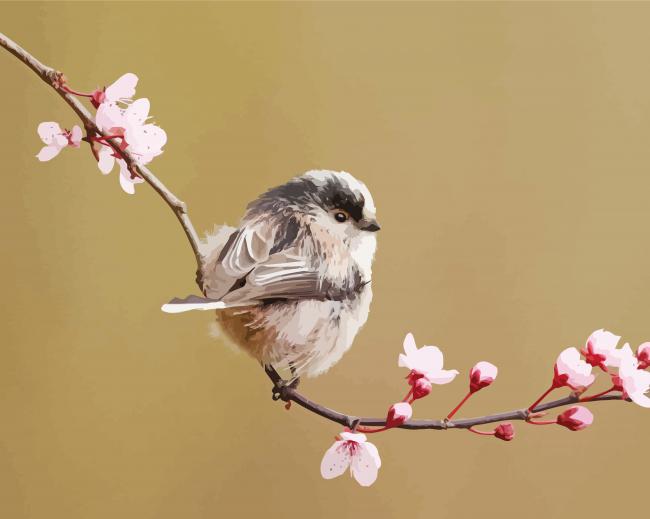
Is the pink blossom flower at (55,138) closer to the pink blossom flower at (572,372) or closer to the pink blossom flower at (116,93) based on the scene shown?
the pink blossom flower at (116,93)

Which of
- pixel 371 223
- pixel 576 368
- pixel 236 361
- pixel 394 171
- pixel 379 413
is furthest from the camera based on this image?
pixel 394 171

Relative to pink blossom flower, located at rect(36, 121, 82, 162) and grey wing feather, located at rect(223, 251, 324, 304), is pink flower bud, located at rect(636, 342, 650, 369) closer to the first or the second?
grey wing feather, located at rect(223, 251, 324, 304)

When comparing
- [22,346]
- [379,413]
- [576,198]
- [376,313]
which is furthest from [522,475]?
[22,346]

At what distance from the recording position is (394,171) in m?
1.39

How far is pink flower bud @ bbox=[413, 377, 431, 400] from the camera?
692mm

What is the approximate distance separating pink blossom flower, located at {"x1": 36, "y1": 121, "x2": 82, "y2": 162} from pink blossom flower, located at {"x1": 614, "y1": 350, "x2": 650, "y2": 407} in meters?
A: 0.62

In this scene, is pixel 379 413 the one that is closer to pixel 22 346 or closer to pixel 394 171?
pixel 394 171

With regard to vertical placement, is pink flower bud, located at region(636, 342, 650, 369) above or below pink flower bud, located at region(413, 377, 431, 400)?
above

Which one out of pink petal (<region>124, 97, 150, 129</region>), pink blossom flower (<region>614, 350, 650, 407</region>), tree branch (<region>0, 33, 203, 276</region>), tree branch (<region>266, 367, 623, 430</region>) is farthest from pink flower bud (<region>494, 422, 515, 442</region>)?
pink petal (<region>124, 97, 150, 129</region>)

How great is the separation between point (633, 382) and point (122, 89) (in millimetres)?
586

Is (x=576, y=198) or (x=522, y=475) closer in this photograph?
(x=522, y=475)

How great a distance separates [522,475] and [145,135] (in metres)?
0.98

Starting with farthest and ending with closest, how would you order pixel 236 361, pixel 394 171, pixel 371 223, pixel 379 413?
1. pixel 394 171
2. pixel 379 413
3. pixel 236 361
4. pixel 371 223

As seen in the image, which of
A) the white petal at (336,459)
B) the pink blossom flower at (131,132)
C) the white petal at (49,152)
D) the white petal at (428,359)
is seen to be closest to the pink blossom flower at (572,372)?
the white petal at (428,359)
